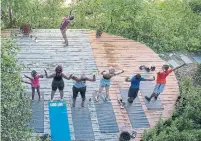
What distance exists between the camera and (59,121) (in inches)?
416

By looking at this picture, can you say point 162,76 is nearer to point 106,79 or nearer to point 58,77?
point 106,79

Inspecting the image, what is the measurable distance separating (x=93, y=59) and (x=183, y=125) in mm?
4822

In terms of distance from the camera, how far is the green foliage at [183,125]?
879 centimetres

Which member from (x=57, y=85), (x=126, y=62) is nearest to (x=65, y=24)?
(x=126, y=62)

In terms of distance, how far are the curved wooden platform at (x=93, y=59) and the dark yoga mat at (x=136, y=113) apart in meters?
→ 0.11

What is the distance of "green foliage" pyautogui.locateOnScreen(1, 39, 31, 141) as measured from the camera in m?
6.39

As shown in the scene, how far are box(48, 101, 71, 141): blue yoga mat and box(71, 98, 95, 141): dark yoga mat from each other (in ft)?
0.75

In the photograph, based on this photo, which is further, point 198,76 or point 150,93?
point 198,76

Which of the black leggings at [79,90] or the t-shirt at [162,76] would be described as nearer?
the black leggings at [79,90]

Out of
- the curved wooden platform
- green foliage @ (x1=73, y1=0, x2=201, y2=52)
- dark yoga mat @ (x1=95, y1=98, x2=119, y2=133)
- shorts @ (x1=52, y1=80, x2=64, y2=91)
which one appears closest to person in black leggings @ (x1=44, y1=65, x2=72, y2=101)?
shorts @ (x1=52, y1=80, x2=64, y2=91)

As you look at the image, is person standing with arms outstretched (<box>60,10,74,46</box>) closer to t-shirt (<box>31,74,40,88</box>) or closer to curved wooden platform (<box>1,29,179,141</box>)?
curved wooden platform (<box>1,29,179,141</box>)

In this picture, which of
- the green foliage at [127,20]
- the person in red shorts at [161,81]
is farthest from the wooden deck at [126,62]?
the green foliage at [127,20]

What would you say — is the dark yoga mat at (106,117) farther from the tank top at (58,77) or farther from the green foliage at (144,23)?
the green foliage at (144,23)

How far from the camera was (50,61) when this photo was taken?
13.1 meters
